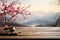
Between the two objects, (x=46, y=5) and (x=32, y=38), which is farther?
(x=46, y=5)

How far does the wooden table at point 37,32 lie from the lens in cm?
168

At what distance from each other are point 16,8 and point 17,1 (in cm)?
10

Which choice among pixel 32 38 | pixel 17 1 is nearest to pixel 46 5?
pixel 17 1

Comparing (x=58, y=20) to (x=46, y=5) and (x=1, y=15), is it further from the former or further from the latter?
(x=1, y=15)

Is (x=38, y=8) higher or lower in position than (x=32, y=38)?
higher

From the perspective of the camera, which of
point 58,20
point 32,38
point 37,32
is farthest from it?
point 58,20

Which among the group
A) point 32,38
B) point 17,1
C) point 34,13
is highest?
point 17,1

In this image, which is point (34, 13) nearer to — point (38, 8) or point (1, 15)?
point (38, 8)

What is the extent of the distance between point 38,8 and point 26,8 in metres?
0.16

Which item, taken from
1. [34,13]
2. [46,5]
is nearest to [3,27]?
[34,13]

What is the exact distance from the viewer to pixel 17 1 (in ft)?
6.54

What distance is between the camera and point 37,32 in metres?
1.85

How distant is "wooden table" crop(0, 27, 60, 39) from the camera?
1.68m

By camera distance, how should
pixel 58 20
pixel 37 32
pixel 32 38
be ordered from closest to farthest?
pixel 32 38, pixel 37 32, pixel 58 20
